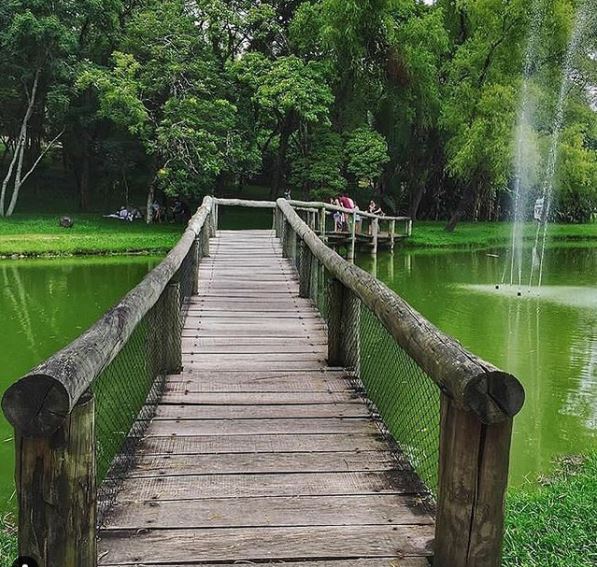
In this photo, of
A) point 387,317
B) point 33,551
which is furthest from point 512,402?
point 33,551

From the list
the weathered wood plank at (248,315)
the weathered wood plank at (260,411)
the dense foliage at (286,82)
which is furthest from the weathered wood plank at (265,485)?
the dense foliage at (286,82)

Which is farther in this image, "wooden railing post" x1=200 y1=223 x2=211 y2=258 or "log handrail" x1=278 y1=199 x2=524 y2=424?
"wooden railing post" x1=200 y1=223 x2=211 y2=258

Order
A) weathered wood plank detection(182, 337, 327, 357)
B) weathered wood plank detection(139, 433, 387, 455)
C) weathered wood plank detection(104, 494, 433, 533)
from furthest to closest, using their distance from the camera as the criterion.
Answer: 1. weathered wood plank detection(182, 337, 327, 357)
2. weathered wood plank detection(139, 433, 387, 455)
3. weathered wood plank detection(104, 494, 433, 533)

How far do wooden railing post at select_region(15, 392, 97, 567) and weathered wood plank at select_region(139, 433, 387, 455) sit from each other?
1159 mm

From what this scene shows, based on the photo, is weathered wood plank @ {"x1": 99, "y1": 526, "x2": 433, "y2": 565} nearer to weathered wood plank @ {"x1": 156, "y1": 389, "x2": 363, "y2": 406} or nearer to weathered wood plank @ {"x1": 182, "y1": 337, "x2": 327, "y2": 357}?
weathered wood plank @ {"x1": 156, "y1": 389, "x2": 363, "y2": 406}

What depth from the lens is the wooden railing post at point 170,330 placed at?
13.2 ft

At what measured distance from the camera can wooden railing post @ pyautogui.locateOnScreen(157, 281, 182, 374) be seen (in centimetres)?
402

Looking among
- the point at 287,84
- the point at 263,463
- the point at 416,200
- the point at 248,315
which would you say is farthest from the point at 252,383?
the point at 416,200

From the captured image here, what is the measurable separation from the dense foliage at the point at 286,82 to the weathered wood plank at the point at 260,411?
17.4 m

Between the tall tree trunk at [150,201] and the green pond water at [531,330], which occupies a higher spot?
the tall tree trunk at [150,201]

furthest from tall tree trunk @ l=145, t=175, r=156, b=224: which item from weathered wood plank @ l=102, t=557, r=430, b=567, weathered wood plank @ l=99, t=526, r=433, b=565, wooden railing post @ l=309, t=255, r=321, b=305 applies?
weathered wood plank @ l=102, t=557, r=430, b=567

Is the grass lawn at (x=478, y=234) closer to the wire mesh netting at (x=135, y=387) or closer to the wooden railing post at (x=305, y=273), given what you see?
the wooden railing post at (x=305, y=273)

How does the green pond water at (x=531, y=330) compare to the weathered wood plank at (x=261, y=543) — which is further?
the green pond water at (x=531, y=330)

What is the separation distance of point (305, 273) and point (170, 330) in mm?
2807
